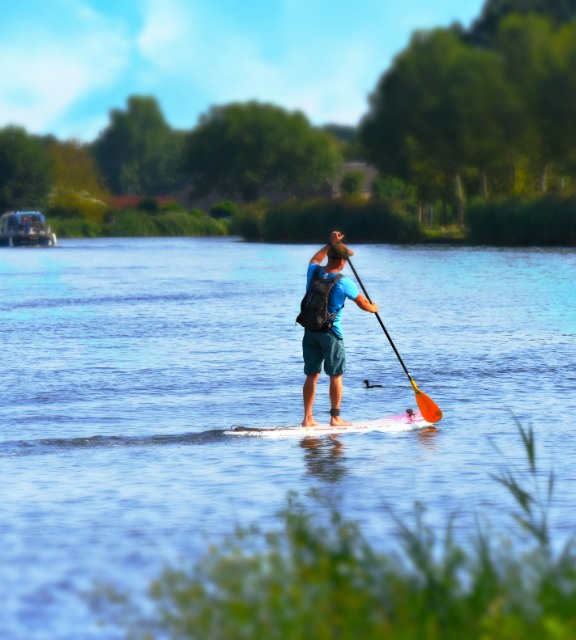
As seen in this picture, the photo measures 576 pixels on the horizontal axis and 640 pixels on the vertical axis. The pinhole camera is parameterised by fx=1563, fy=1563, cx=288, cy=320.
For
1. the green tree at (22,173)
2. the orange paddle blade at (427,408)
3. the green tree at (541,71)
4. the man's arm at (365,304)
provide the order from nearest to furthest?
the man's arm at (365,304)
the orange paddle blade at (427,408)
the green tree at (541,71)
the green tree at (22,173)

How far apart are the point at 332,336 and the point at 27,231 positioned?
86064 millimetres

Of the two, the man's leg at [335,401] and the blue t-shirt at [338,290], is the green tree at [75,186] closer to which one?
the man's leg at [335,401]

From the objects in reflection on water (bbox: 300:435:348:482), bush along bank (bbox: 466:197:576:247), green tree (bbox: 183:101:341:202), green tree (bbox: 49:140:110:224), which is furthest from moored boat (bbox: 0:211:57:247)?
reflection on water (bbox: 300:435:348:482)

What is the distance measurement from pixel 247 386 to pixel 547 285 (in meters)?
23.9

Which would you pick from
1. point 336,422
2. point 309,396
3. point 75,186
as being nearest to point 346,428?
point 336,422

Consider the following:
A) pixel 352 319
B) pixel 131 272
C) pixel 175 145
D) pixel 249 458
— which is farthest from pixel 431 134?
pixel 175 145

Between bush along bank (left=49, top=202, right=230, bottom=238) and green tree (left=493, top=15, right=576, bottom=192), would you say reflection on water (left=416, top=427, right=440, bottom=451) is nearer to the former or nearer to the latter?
green tree (left=493, top=15, right=576, bottom=192)

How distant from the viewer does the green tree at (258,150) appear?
121 metres

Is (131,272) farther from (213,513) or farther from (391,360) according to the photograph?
(213,513)

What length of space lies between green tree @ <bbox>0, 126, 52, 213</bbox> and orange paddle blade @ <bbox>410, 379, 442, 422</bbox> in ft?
360

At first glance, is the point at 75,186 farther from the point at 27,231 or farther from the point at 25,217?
the point at 27,231

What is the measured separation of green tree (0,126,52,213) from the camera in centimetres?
12175

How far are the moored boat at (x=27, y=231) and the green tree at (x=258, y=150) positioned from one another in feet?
84.1

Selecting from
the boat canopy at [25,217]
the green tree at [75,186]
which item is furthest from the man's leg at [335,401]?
the green tree at [75,186]
